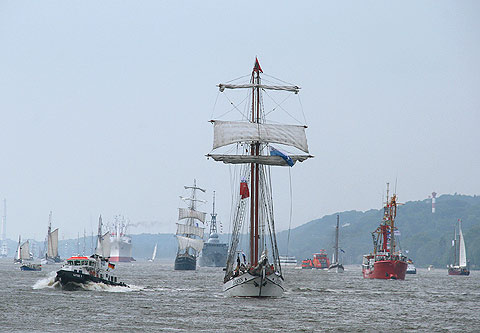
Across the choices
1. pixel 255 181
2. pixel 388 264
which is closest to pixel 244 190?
pixel 255 181

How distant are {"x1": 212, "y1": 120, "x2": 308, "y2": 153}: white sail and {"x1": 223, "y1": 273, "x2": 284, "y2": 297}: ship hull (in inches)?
626

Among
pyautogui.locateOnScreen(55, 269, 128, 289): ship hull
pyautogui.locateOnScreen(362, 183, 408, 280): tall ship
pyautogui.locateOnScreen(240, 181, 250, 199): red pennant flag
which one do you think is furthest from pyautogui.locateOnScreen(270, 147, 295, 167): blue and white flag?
pyautogui.locateOnScreen(362, 183, 408, 280): tall ship

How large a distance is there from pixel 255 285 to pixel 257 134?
17.4m

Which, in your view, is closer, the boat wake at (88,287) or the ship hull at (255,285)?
the ship hull at (255,285)

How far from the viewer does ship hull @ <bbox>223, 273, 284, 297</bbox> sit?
65438 millimetres

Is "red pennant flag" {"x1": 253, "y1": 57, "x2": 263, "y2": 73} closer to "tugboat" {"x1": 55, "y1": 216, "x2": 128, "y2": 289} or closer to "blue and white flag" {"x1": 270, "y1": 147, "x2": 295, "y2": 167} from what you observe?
"blue and white flag" {"x1": 270, "y1": 147, "x2": 295, "y2": 167}

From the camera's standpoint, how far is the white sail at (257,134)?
255 ft

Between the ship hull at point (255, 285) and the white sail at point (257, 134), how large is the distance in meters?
15.9

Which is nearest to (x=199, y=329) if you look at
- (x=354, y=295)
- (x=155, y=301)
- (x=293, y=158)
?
(x=155, y=301)

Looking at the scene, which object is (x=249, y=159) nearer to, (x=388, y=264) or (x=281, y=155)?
(x=281, y=155)

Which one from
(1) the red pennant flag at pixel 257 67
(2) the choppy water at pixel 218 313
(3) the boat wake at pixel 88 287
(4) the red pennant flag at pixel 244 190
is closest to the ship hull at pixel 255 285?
(2) the choppy water at pixel 218 313

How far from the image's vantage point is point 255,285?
214 feet

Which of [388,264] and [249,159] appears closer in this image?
[249,159]

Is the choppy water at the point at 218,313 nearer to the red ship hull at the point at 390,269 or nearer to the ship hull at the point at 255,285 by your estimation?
the ship hull at the point at 255,285
